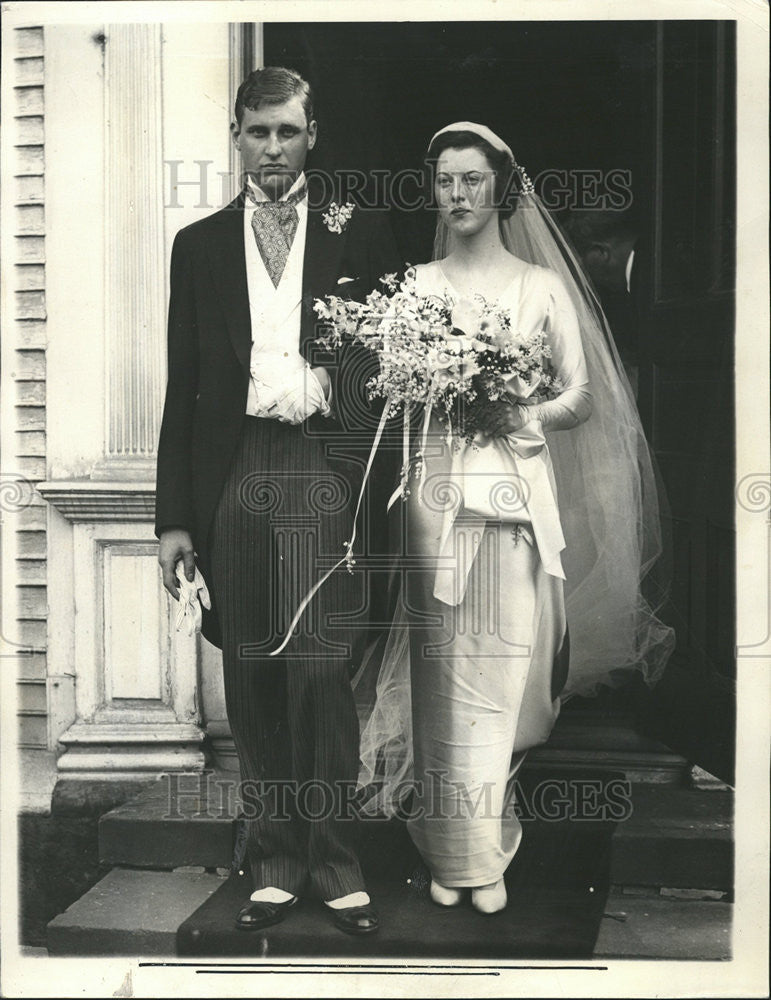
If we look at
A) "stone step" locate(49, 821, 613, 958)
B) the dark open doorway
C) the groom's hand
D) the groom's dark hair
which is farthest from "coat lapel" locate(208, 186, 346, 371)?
"stone step" locate(49, 821, 613, 958)

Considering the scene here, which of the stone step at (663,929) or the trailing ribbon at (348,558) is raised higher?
the trailing ribbon at (348,558)

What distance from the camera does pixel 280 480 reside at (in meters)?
4.14

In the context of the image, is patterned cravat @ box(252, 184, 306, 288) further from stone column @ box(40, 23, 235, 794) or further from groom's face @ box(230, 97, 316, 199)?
stone column @ box(40, 23, 235, 794)

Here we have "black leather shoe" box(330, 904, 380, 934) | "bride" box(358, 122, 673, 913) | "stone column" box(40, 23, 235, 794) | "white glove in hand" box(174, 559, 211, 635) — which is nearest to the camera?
"black leather shoe" box(330, 904, 380, 934)

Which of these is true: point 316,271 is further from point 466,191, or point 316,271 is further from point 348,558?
point 348,558

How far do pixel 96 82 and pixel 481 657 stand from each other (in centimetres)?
243

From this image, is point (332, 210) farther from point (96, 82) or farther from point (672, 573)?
point (672, 573)

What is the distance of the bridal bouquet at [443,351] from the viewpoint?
13.3 ft

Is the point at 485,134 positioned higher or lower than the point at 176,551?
higher

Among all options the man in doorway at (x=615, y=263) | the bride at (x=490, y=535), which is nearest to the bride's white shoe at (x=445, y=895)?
the bride at (x=490, y=535)

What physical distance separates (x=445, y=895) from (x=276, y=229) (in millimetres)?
2302

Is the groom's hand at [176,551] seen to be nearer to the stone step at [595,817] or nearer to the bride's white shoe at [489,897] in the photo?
the stone step at [595,817]

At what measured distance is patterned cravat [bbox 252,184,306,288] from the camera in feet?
13.6

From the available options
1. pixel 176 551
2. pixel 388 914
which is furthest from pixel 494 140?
pixel 388 914
